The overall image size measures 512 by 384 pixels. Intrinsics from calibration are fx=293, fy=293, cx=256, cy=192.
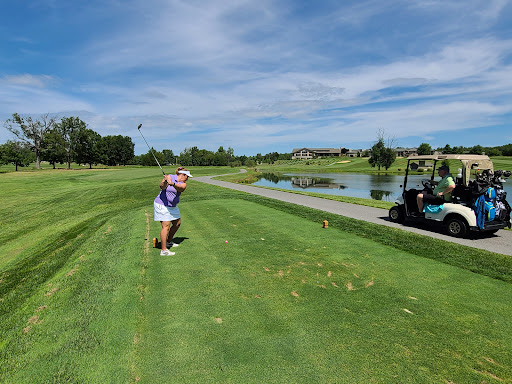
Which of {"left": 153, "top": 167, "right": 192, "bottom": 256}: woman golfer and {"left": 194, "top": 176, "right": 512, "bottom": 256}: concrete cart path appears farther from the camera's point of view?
{"left": 194, "top": 176, "right": 512, "bottom": 256}: concrete cart path

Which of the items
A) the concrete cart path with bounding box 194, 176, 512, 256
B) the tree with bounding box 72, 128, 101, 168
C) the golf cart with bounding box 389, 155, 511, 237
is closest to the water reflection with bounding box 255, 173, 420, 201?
the concrete cart path with bounding box 194, 176, 512, 256

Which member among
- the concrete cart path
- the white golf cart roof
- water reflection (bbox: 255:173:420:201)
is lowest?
water reflection (bbox: 255:173:420:201)

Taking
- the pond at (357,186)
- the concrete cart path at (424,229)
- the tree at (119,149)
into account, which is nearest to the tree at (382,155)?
the pond at (357,186)

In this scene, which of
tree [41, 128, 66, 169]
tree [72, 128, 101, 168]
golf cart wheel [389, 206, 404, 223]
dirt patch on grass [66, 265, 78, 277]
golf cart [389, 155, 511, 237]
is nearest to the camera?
dirt patch on grass [66, 265, 78, 277]

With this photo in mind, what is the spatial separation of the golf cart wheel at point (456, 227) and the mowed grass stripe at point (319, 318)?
3.53 meters

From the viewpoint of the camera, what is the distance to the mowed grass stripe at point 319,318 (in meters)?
3.40

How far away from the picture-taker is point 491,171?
9.52 meters

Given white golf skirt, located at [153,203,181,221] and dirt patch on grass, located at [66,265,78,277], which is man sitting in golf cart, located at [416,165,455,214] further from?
dirt patch on grass, located at [66,265,78,277]

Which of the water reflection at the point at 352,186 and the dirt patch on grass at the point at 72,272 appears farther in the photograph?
the water reflection at the point at 352,186

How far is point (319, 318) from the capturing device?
440cm

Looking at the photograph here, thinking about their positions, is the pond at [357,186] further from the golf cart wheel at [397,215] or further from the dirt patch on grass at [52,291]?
the dirt patch on grass at [52,291]

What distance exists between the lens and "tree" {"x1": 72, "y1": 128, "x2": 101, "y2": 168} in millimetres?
87375

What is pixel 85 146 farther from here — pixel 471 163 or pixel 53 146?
pixel 471 163

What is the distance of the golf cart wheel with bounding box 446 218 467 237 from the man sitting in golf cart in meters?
0.75
